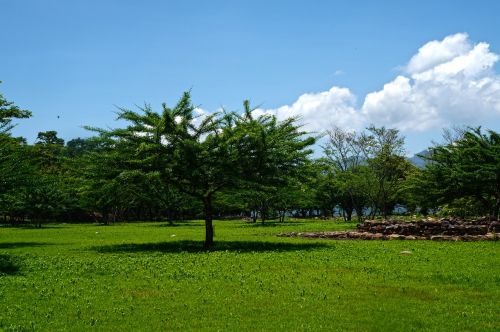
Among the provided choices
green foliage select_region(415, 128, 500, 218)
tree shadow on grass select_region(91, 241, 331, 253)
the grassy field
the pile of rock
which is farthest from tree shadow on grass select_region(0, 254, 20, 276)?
green foliage select_region(415, 128, 500, 218)

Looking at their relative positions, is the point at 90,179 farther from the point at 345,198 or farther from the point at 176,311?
the point at 345,198

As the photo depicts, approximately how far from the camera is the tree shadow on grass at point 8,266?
1650 centimetres

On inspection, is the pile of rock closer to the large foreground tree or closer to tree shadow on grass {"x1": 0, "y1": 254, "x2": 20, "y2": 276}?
the large foreground tree

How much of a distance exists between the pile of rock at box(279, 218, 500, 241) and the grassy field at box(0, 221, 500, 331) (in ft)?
25.9

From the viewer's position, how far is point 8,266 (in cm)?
1808

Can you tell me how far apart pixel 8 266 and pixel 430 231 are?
23193 mm

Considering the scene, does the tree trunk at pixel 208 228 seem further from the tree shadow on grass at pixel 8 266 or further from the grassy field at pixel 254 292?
the tree shadow on grass at pixel 8 266

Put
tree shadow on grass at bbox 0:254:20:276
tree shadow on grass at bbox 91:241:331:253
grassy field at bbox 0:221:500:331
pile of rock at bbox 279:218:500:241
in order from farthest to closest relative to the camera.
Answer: pile of rock at bbox 279:218:500:241 → tree shadow on grass at bbox 91:241:331:253 → tree shadow on grass at bbox 0:254:20:276 → grassy field at bbox 0:221:500:331

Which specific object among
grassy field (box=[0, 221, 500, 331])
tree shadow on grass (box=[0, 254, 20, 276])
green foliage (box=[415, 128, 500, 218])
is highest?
green foliage (box=[415, 128, 500, 218])

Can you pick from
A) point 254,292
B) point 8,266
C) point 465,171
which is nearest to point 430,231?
point 465,171

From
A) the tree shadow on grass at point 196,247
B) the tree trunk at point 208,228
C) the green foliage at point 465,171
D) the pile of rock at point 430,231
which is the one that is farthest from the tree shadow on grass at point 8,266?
the green foliage at point 465,171

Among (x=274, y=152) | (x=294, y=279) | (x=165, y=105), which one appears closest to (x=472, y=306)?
(x=294, y=279)

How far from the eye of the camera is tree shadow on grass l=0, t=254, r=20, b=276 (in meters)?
16.5

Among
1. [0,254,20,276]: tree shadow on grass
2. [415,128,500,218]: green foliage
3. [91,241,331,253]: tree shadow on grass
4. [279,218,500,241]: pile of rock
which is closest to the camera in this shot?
[0,254,20,276]: tree shadow on grass
